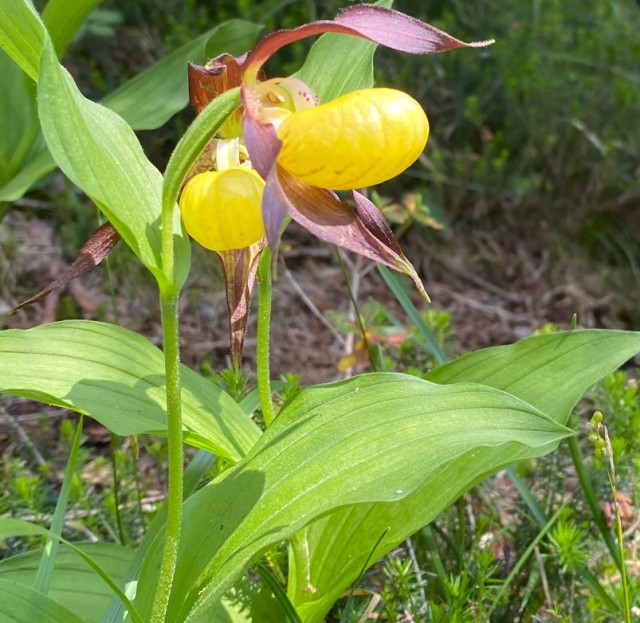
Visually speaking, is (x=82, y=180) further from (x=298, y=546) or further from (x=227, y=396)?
(x=298, y=546)

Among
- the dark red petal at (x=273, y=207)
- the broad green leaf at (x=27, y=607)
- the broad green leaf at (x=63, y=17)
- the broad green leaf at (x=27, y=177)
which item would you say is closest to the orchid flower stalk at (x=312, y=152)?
the dark red petal at (x=273, y=207)

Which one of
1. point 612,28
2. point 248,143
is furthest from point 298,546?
point 612,28

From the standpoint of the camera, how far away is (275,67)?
2807 mm

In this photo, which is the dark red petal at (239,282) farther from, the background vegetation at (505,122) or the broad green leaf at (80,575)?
the background vegetation at (505,122)

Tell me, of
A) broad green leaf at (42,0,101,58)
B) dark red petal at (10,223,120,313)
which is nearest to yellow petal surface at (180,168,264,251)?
dark red petal at (10,223,120,313)

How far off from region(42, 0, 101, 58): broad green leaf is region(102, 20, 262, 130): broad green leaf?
187 mm

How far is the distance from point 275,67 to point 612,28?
125cm

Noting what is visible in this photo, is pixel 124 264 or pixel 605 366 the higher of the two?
pixel 605 366

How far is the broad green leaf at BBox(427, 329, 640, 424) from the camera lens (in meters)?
1.04

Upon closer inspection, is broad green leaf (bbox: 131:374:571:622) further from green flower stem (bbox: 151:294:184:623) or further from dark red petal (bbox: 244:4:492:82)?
dark red petal (bbox: 244:4:492:82)

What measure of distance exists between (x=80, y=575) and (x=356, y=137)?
2.35 feet

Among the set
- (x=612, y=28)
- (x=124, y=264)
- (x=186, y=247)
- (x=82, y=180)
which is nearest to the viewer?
(x=82, y=180)

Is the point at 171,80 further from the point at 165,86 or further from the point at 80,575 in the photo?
the point at 80,575

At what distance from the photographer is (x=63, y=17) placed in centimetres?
176
